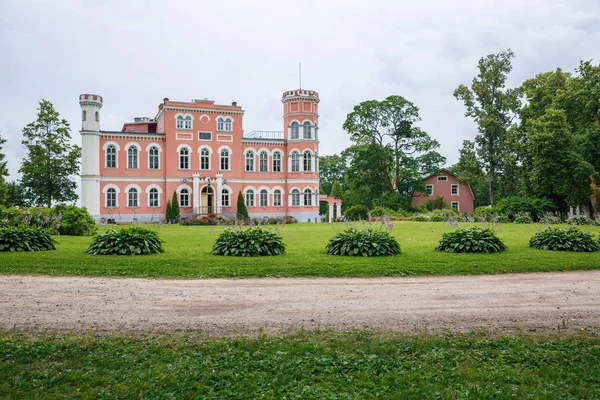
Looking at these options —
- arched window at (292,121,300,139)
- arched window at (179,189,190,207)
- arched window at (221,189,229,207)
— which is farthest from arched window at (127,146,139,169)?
arched window at (292,121,300,139)

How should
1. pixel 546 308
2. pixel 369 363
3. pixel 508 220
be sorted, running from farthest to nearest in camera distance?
1. pixel 508 220
2. pixel 546 308
3. pixel 369 363

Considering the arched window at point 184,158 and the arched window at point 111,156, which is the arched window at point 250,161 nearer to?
the arched window at point 184,158

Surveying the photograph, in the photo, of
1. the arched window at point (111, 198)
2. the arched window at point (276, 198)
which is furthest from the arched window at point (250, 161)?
the arched window at point (111, 198)

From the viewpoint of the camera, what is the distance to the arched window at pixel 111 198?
40000mm

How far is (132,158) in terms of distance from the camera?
40.8 meters

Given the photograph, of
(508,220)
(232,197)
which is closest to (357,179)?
(232,197)

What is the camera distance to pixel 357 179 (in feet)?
167

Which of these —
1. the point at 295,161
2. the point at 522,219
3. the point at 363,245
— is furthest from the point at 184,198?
the point at 363,245

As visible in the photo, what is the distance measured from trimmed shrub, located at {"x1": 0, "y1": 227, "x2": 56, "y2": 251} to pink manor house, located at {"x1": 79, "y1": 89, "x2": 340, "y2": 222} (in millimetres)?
26191

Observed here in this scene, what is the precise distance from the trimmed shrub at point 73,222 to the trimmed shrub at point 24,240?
656 cm

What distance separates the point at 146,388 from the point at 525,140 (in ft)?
148

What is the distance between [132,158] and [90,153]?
11.1 feet

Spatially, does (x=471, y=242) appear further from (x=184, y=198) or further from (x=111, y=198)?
(x=111, y=198)

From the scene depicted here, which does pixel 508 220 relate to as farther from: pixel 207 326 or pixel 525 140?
pixel 207 326
